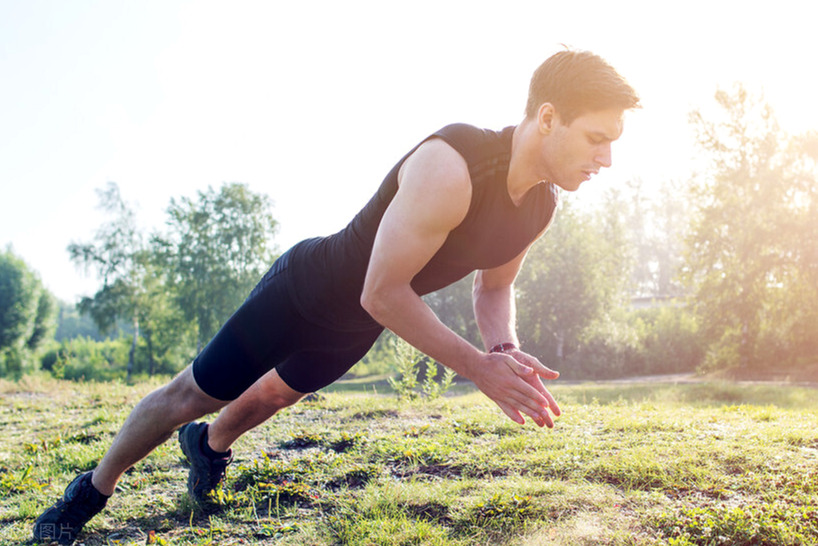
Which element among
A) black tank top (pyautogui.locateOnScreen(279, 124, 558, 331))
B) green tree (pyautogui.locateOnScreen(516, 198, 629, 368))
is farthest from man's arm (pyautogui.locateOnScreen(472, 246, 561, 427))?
green tree (pyautogui.locateOnScreen(516, 198, 629, 368))

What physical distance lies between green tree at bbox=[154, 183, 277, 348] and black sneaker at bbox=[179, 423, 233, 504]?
110 ft

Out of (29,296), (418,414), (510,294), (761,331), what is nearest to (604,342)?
(761,331)

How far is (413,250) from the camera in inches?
90.9

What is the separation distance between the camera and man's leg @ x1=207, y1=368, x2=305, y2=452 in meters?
3.31

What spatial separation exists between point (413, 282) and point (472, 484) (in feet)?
4.18

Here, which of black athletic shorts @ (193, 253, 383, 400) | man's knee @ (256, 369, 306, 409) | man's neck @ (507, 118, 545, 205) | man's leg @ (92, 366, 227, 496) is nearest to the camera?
man's neck @ (507, 118, 545, 205)

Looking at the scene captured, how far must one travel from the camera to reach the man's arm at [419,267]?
228 cm

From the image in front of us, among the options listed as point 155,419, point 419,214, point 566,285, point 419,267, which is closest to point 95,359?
point 566,285

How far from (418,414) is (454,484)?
7.33 ft

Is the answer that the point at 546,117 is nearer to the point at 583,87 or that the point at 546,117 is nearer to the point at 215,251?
the point at 583,87

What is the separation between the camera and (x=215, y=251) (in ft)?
125

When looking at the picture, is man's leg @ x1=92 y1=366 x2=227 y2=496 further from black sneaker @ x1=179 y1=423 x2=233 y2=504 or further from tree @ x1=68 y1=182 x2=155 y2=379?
tree @ x1=68 y1=182 x2=155 y2=379

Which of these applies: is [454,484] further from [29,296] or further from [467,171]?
[29,296]

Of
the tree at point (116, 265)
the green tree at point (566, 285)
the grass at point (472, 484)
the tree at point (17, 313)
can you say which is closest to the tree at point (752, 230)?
the green tree at point (566, 285)
